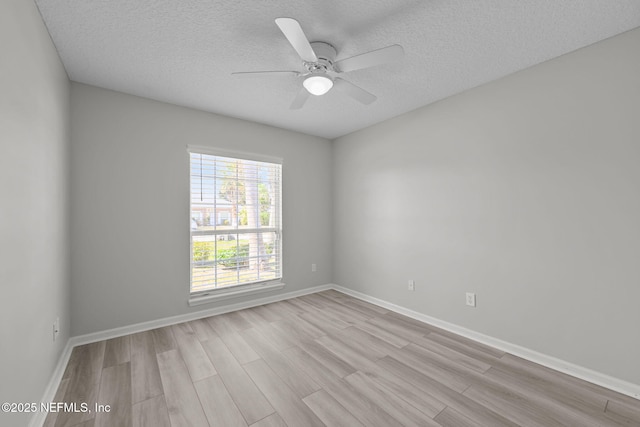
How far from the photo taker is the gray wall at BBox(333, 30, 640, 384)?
184 centimetres

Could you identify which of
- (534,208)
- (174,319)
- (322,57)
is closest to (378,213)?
(534,208)

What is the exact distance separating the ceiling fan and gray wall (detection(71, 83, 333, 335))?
4.78 feet

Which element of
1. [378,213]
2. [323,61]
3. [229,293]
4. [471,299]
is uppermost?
[323,61]

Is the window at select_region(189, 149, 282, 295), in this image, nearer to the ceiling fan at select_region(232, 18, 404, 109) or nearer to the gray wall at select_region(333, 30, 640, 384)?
the ceiling fan at select_region(232, 18, 404, 109)

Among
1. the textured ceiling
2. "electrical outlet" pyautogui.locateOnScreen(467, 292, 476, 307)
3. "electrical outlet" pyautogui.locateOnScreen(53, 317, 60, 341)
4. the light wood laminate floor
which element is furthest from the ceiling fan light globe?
"electrical outlet" pyautogui.locateOnScreen(53, 317, 60, 341)

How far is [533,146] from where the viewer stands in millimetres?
2230

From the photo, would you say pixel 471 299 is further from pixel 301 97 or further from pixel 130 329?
pixel 130 329

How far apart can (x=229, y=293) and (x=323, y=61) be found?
2806 mm

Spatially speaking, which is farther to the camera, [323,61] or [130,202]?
[130,202]

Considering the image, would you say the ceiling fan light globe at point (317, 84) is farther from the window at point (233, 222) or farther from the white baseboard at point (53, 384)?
the white baseboard at point (53, 384)

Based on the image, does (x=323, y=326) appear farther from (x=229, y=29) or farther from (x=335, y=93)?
(x=229, y=29)

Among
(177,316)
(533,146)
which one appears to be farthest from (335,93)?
(177,316)

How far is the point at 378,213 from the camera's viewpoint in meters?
3.62

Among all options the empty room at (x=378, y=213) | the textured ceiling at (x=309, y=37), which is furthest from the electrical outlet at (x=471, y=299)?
the textured ceiling at (x=309, y=37)
